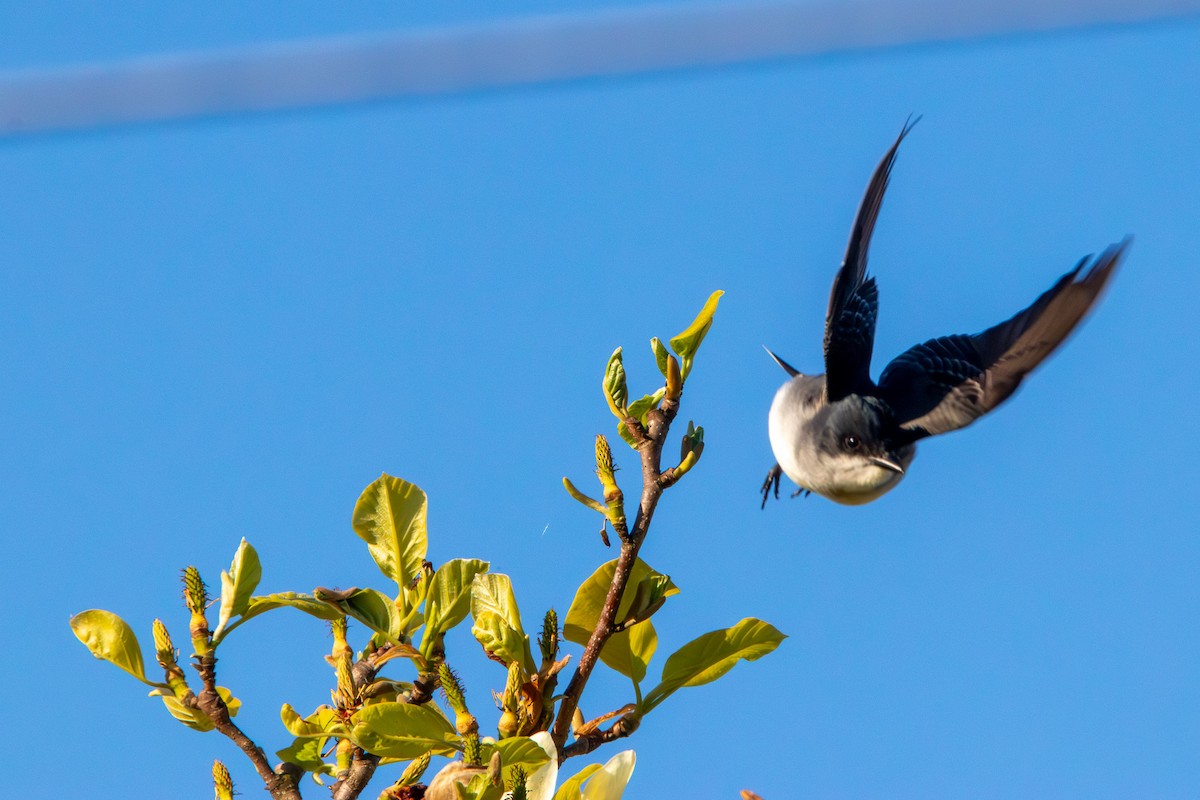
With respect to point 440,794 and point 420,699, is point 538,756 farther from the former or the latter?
point 420,699

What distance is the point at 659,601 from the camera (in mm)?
1819

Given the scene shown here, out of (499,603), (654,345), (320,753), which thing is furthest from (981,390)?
(320,753)

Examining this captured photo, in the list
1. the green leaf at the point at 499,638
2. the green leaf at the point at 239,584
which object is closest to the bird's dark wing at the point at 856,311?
the green leaf at the point at 499,638

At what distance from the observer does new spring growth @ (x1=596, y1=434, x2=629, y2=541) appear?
5.92ft

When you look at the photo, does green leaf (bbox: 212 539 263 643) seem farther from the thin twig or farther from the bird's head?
the bird's head

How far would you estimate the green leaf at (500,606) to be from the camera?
5.84 feet

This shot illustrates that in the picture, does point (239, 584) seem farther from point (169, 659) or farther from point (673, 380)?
point (673, 380)

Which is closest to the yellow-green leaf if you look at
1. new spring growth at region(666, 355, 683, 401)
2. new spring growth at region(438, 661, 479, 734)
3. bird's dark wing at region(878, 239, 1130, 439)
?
new spring growth at region(438, 661, 479, 734)

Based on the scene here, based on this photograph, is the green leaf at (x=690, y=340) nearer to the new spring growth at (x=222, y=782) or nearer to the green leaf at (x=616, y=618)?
the green leaf at (x=616, y=618)

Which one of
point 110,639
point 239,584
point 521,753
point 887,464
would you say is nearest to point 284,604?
point 239,584

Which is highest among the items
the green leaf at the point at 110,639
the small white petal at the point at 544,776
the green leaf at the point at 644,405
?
the green leaf at the point at 644,405

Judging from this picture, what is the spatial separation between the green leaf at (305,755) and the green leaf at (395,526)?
0.91ft

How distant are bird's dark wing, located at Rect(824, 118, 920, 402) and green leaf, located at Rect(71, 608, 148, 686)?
2174 mm

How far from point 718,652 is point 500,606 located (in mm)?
355
